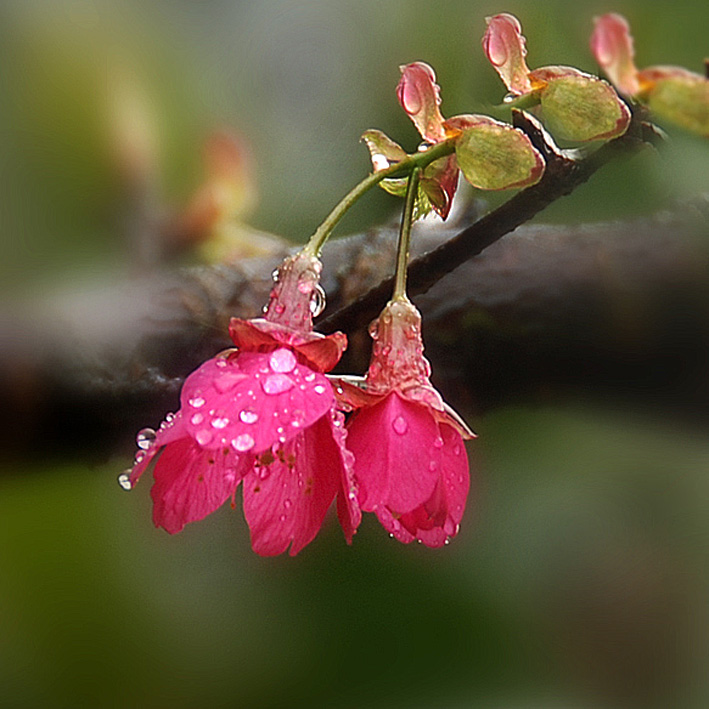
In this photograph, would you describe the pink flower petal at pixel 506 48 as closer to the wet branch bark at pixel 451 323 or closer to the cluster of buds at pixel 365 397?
the cluster of buds at pixel 365 397

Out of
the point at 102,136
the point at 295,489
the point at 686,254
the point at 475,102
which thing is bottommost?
the point at 295,489

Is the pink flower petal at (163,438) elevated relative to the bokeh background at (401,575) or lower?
lower

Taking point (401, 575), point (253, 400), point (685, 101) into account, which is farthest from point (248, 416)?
point (401, 575)

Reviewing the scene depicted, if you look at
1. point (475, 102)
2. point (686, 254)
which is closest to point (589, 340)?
point (686, 254)

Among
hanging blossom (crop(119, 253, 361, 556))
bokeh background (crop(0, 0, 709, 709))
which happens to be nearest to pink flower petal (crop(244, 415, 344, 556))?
hanging blossom (crop(119, 253, 361, 556))

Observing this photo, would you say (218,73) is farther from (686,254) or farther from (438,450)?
(438,450)

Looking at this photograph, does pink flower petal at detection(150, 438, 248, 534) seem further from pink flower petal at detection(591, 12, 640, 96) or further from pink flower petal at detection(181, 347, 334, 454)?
pink flower petal at detection(591, 12, 640, 96)

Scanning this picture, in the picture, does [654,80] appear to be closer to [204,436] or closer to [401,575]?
[204,436]

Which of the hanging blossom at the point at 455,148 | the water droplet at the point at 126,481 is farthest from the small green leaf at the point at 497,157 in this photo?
the water droplet at the point at 126,481
